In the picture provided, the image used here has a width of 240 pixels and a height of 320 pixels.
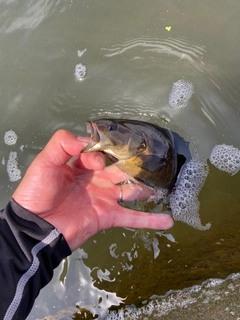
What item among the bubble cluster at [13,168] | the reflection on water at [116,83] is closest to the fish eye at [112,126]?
the reflection on water at [116,83]

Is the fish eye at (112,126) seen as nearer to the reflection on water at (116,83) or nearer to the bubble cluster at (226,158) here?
the reflection on water at (116,83)

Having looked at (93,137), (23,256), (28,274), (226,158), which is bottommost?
(226,158)

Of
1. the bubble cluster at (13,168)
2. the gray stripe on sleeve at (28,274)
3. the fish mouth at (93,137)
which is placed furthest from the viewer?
the bubble cluster at (13,168)

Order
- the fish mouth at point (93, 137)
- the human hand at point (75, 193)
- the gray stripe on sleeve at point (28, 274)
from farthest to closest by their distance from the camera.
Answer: the human hand at point (75, 193), the fish mouth at point (93, 137), the gray stripe on sleeve at point (28, 274)

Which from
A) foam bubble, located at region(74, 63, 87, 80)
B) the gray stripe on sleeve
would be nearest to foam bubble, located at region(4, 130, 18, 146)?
foam bubble, located at region(74, 63, 87, 80)

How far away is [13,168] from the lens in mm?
3688

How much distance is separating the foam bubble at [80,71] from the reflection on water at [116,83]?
3 centimetres

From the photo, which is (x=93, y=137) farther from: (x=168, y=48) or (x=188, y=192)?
(x=168, y=48)

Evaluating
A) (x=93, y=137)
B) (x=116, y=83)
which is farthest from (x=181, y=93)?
(x=93, y=137)

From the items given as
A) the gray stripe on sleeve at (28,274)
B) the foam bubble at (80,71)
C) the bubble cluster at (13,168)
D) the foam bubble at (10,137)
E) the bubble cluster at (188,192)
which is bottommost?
the bubble cluster at (188,192)

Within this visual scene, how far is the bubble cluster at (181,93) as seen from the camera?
3.68 meters

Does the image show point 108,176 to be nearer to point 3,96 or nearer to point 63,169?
point 63,169

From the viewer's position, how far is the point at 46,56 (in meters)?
3.79

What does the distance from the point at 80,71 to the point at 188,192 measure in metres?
1.80
